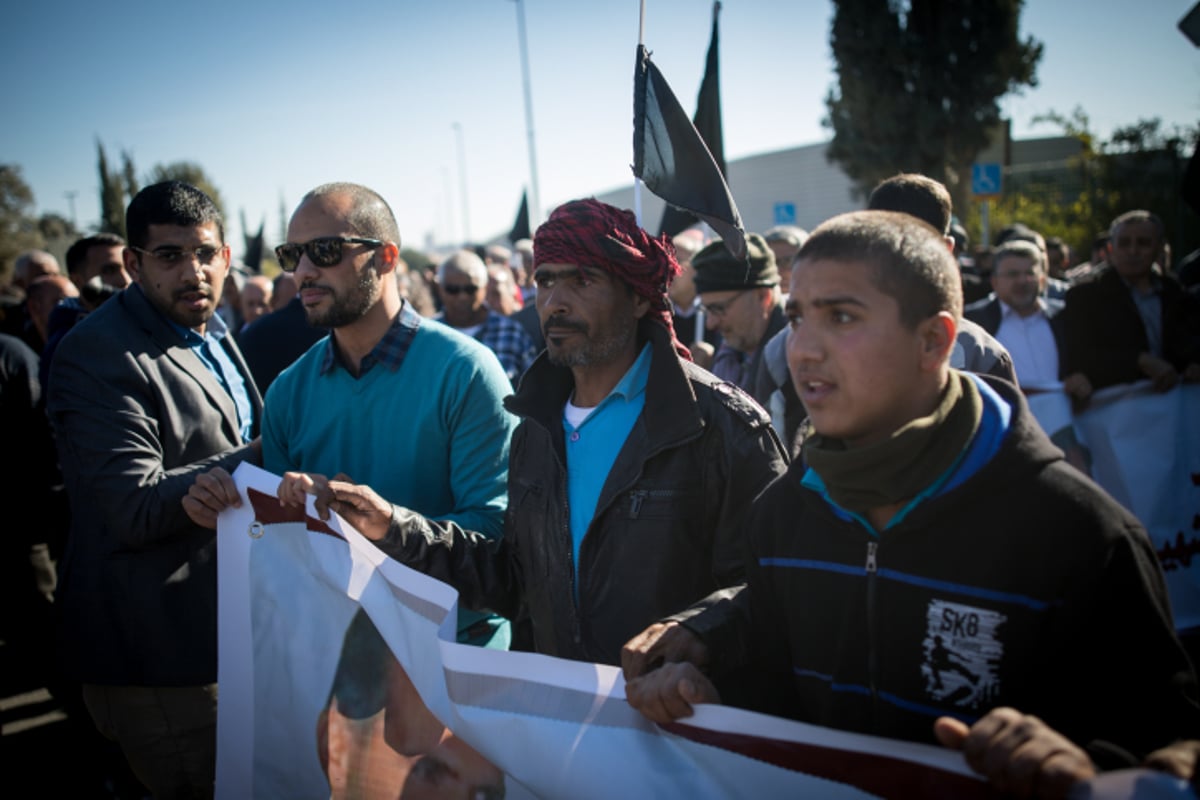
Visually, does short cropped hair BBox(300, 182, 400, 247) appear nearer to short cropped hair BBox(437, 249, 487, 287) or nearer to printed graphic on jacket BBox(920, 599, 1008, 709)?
printed graphic on jacket BBox(920, 599, 1008, 709)

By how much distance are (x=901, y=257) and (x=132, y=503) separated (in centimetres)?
244

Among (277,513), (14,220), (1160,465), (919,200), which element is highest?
(14,220)

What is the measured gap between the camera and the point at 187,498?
2572mm

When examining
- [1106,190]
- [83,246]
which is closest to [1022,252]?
Result: [83,246]

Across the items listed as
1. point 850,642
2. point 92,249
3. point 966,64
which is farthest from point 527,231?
point 966,64

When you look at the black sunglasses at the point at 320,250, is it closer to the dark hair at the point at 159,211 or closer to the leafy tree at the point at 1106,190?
the dark hair at the point at 159,211

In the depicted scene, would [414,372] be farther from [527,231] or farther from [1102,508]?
[527,231]

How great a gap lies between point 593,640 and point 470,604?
0.45m

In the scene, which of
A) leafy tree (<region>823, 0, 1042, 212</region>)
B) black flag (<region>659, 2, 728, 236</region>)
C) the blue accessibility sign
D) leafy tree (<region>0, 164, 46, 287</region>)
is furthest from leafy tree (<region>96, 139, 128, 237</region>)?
black flag (<region>659, 2, 728, 236</region>)

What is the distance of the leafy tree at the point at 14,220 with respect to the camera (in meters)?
34.9

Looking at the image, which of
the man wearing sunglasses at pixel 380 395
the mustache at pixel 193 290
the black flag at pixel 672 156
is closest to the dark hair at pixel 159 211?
the mustache at pixel 193 290

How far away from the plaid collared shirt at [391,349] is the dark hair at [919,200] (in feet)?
6.16

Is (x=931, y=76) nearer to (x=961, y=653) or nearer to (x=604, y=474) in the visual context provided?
(x=604, y=474)

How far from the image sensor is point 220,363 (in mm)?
3281
